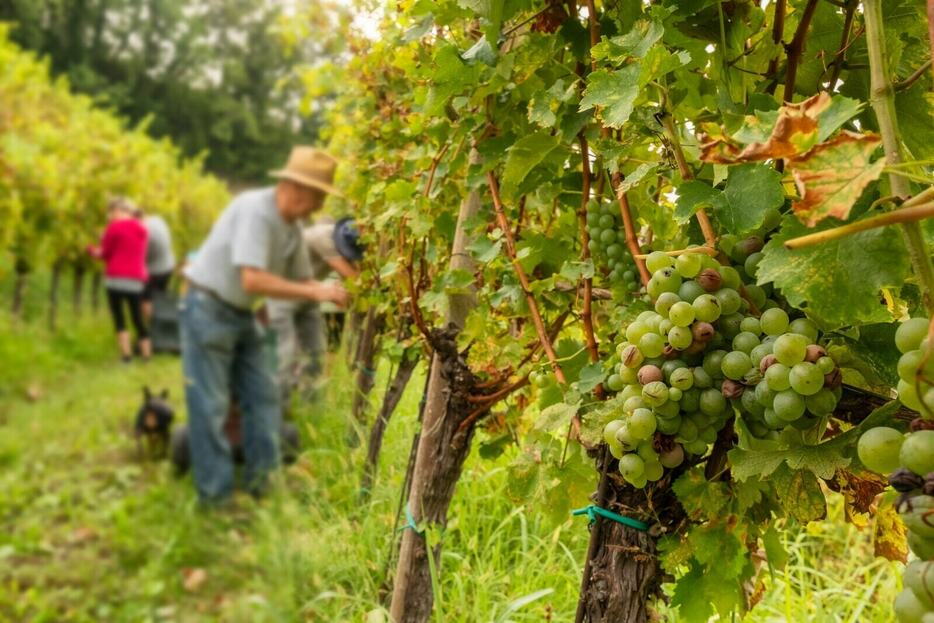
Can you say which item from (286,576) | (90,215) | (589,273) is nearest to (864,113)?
(589,273)

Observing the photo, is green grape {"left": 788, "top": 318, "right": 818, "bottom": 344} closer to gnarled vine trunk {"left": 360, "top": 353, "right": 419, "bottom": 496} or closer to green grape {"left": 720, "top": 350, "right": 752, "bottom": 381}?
green grape {"left": 720, "top": 350, "right": 752, "bottom": 381}

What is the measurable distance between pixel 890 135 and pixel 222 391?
13.2 feet

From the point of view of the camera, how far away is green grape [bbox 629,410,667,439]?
748mm

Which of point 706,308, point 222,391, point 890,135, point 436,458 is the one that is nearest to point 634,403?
point 706,308

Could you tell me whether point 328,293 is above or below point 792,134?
below

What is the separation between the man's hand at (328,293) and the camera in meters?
3.43

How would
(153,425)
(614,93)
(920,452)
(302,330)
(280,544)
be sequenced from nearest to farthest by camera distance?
(920,452), (614,93), (280,544), (302,330), (153,425)

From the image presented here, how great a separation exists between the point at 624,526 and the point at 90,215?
11277mm

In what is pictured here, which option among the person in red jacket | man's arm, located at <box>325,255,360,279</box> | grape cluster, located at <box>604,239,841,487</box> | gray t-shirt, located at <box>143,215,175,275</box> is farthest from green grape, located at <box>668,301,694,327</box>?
gray t-shirt, located at <box>143,215,175,275</box>

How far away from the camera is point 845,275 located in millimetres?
625

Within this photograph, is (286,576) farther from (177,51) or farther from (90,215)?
(177,51)

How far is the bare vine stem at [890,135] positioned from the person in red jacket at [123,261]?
830 centimetres

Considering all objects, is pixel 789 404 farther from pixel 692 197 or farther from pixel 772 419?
pixel 692 197

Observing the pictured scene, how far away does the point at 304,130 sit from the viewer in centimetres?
865
